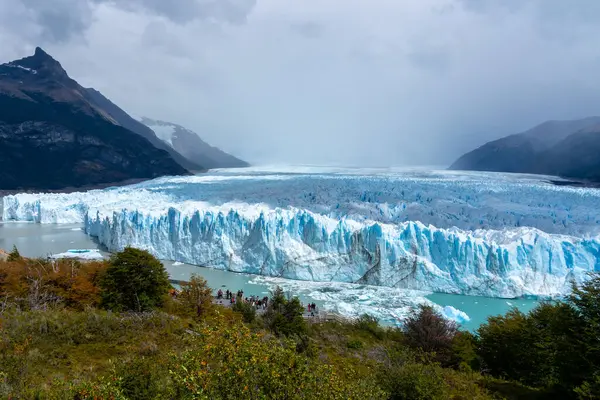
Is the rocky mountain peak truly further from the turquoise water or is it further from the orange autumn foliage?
the turquoise water

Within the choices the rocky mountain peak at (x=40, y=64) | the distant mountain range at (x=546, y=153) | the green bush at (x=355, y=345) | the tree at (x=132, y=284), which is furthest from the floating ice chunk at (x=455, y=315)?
the rocky mountain peak at (x=40, y=64)

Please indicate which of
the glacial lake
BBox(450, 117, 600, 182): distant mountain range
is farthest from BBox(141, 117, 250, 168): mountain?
the glacial lake

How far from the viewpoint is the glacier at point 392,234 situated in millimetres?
17422

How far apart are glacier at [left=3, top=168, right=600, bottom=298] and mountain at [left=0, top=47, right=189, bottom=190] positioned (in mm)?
51703

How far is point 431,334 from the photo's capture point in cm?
1255

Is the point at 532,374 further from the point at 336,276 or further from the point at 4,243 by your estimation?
the point at 4,243

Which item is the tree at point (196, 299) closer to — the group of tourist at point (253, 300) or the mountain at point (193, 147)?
the group of tourist at point (253, 300)

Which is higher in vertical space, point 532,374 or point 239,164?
point 239,164

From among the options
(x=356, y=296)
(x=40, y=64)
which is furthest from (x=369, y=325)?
(x=40, y=64)

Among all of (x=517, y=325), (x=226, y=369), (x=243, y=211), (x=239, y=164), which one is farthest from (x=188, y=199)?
(x=239, y=164)

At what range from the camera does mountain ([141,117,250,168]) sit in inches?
5094

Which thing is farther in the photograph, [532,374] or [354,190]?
[354,190]

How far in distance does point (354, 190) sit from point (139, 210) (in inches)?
585

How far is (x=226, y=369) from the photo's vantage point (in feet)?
12.0
